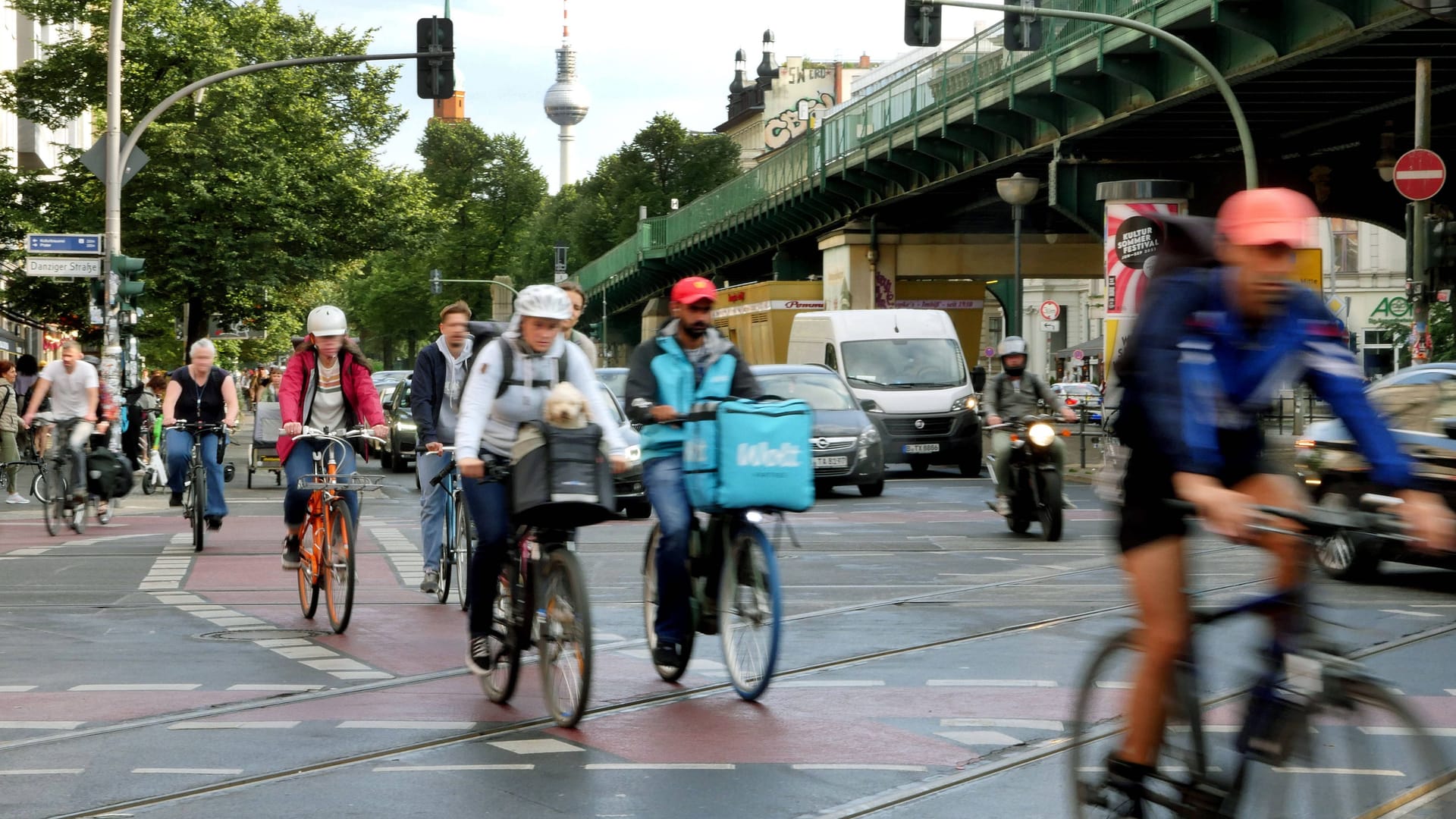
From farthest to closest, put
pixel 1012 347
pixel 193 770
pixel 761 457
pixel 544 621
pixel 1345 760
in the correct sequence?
1. pixel 1012 347
2. pixel 761 457
3. pixel 544 621
4. pixel 193 770
5. pixel 1345 760

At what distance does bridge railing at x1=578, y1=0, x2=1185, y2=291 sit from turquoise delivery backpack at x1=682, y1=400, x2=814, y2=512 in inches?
729

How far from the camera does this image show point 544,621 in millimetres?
7680

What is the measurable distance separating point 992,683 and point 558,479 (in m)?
2.39

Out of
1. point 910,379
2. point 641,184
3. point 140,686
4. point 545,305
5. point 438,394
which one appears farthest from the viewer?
point 641,184

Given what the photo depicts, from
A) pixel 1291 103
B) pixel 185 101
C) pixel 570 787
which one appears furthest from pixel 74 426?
pixel 185 101

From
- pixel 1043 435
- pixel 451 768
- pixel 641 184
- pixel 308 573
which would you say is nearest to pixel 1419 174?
pixel 1043 435

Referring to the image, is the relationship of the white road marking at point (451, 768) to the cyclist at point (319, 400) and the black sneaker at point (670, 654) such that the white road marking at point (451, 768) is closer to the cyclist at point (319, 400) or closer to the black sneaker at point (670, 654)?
the black sneaker at point (670, 654)

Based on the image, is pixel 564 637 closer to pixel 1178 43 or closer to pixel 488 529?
pixel 488 529

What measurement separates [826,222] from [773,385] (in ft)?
81.4

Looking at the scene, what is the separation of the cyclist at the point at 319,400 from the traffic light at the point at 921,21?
1365cm

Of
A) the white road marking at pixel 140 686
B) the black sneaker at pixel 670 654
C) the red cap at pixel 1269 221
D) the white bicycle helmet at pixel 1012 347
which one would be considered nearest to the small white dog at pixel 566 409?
A: the black sneaker at pixel 670 654

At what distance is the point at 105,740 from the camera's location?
740 cm

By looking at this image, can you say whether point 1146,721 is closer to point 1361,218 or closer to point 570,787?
point 570,787

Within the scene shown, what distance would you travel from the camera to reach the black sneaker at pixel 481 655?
8117 mm
